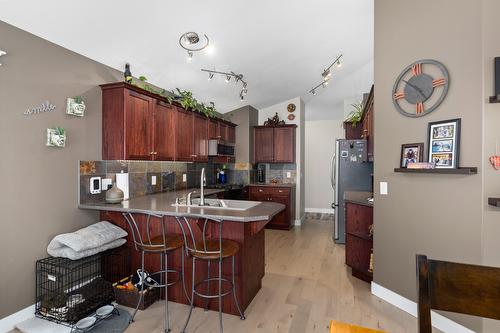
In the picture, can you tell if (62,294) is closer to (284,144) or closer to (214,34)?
(214,34)

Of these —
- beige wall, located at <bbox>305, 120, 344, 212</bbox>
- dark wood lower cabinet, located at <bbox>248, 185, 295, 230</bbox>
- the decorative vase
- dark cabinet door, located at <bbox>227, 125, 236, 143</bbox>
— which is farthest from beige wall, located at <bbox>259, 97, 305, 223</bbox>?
the decorative vase

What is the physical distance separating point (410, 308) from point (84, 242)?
119 inches

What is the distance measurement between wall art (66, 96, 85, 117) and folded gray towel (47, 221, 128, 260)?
3.79 feet

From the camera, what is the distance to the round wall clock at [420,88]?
7.27ft

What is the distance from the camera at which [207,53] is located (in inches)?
124

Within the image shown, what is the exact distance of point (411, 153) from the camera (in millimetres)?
2426

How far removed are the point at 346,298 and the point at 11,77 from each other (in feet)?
12.0

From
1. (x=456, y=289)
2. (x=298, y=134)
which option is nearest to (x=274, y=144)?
(x=298, y=134)

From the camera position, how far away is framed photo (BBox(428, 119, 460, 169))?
2.06 metres

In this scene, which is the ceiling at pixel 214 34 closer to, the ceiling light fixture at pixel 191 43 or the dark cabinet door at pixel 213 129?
the ceiling light fixture at pixel 191 43

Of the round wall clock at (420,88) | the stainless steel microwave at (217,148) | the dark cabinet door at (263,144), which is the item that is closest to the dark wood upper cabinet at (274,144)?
the dark cabinet door at (263,144)

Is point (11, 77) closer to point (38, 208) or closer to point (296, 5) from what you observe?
point (38, 208)

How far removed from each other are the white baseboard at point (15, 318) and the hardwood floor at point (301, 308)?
3.03 feet

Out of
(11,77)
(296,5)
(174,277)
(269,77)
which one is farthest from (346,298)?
(11,77)
